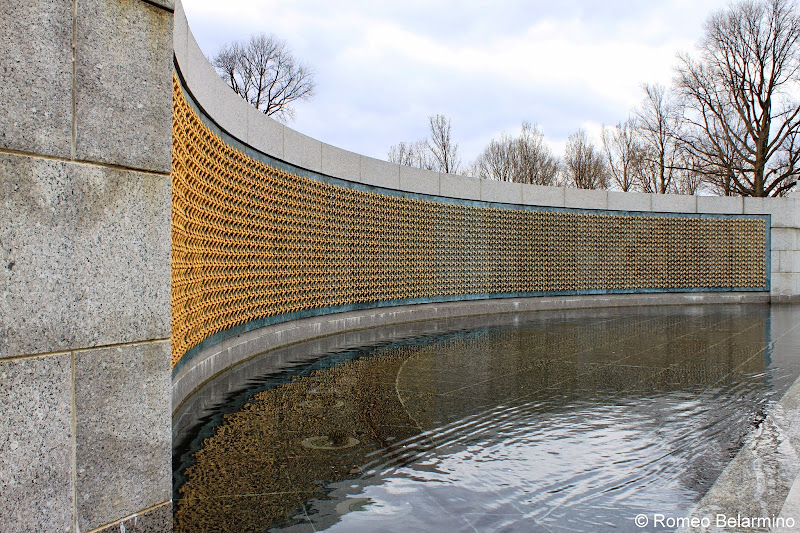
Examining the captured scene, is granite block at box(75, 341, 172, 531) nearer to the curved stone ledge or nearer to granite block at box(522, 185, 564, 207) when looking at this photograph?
the curved stone ledge

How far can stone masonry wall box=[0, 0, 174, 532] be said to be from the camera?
2471 mm

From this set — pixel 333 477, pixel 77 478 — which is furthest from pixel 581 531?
pixel 77 478

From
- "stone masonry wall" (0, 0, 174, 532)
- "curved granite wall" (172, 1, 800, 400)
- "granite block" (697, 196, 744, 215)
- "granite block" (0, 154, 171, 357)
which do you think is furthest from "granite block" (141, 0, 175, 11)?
"granite block" (697, 196, 744, 215)

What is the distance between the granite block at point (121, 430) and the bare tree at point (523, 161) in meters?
39.0

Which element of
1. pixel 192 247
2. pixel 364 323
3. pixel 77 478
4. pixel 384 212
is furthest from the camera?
pixel 384 212

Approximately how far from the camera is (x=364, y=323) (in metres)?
11.0

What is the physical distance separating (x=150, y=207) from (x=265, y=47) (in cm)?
3776

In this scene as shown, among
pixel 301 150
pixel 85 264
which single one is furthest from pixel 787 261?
pixel 85 264

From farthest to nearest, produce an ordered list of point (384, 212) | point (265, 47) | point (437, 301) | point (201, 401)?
point (265, 47) → point (437, 301) → point (384, 212) → point (201, 401)

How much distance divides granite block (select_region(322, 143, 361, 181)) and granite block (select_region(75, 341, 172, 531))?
7479 millimetres

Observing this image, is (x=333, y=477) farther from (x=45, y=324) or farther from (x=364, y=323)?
(x=364, y=323)

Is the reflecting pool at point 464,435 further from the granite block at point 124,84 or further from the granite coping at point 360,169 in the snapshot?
the granite coping at point 360,169

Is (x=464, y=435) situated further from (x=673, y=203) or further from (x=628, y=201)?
(x=673, y=203)

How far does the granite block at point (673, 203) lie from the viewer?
1758 centimetres
